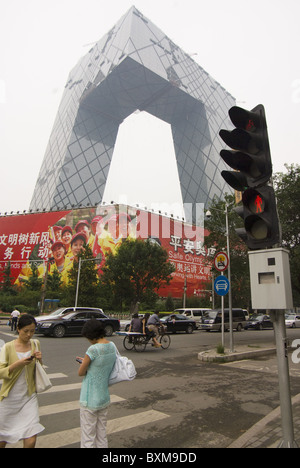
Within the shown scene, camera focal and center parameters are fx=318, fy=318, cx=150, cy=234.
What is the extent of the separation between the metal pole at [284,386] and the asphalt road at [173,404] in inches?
48.0

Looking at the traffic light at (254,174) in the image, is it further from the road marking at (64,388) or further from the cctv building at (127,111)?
the cctv building at (127,111)

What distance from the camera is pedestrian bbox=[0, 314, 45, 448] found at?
10.1ft

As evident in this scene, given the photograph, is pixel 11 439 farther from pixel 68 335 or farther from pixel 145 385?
pixel 68 335

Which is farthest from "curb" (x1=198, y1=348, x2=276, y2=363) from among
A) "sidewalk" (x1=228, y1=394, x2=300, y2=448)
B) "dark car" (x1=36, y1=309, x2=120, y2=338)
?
"dark car" (x1=36, y1=309, x2=120, y2=338)

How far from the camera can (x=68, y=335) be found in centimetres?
1872

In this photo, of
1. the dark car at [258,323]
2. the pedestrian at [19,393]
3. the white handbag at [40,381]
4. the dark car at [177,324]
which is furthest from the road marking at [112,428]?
the dark car at [258,323]

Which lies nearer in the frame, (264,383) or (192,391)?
(192,391)

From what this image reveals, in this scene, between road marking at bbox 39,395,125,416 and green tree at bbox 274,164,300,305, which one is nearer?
road marking at bbox 39,395,125,416

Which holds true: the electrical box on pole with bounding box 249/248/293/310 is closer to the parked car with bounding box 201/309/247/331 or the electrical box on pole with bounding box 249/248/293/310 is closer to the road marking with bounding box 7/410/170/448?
the road marking with bounding box 7/410/170/448

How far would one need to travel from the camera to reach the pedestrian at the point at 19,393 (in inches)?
122

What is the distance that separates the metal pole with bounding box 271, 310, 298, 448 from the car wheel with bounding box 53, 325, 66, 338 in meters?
15.4

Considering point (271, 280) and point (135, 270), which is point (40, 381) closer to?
point (271, 280)

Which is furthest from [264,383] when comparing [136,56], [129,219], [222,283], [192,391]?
[136,56]
